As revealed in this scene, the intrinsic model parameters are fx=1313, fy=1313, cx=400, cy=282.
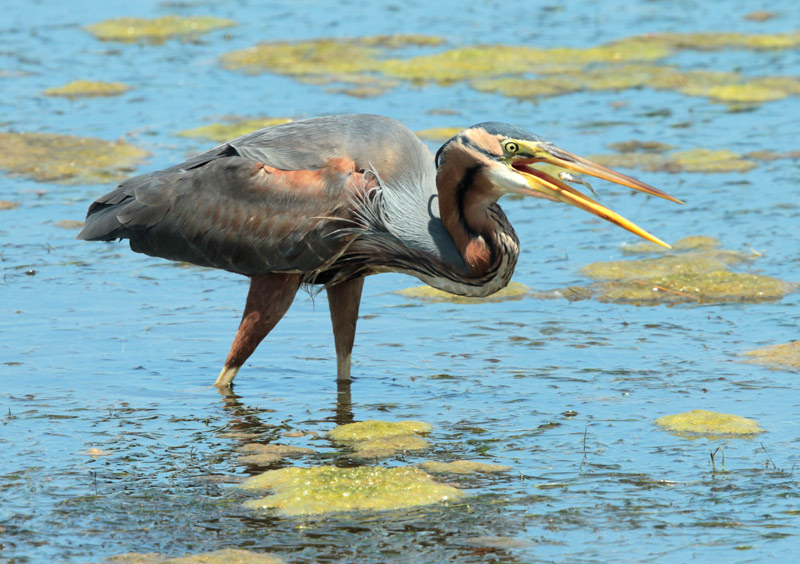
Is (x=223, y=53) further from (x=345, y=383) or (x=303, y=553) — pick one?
(x=303, y=553)

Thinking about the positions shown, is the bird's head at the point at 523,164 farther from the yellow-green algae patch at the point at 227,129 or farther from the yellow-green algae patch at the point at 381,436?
the yellow-green algae patch at the point at 227,129

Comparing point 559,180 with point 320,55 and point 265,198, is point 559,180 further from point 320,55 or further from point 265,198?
point 320,55

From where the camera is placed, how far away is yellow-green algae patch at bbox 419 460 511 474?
6.04 meters

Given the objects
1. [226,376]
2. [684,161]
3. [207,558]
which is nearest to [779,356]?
[226,376]

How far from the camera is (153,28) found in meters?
17.8

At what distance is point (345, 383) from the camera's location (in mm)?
7484

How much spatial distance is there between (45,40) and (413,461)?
1252 cm

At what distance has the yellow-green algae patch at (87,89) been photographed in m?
14.5

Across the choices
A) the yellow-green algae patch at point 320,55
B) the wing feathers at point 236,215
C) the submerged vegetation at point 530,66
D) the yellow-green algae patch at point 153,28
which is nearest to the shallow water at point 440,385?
the wing feathers at point 236,215

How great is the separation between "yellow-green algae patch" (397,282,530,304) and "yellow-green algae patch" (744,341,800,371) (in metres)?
1.83

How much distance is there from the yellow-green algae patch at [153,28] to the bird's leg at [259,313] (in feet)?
35.3

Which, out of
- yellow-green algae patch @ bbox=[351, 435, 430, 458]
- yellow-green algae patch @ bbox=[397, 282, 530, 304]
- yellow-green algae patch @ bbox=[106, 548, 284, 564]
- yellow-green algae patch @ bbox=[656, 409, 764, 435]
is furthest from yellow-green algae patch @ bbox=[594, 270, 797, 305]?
yellow-green algae patch @ bbox=[106, 548, 284, 564]

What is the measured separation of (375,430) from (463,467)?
2.22 ft

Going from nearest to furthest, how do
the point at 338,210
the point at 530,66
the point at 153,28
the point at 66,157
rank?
the point at 338,210 < the point at 66,157 < the point at 530,66 < the point at 153,28
